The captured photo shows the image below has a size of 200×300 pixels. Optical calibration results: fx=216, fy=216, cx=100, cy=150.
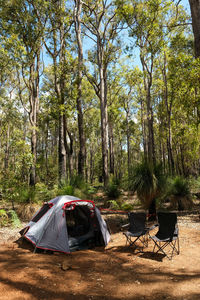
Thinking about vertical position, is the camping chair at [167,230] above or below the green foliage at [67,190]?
below

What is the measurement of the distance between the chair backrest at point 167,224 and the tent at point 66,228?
66.4 inches

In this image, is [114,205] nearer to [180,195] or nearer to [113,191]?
[113,191]

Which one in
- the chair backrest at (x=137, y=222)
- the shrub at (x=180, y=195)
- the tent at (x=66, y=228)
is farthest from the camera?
the shrub at (x=180, y=195)

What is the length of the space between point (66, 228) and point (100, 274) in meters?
1.78

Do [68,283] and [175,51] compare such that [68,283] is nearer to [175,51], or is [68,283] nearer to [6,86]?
[175,51]

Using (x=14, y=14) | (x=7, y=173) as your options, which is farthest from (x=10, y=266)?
(x=14, y=14)

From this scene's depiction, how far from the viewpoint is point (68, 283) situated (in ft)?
13.6

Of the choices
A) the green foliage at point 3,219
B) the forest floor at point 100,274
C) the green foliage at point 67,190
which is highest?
the green foliage at point 67,190

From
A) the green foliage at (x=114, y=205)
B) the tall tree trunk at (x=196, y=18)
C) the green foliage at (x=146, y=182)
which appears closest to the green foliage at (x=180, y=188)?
the green foliage at (x=146, y=182)

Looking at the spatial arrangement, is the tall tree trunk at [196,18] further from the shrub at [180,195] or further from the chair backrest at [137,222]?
the chair backrest at [137,222]

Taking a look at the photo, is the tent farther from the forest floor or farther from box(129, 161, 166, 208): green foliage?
box(129, 161, 166, 208): green foliage

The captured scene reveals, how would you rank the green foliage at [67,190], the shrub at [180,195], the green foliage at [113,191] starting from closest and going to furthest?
the green foliage at [67,190] < the shrub at [180,195] < the green foliage at [113,191]

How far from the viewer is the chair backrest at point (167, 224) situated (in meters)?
5.96

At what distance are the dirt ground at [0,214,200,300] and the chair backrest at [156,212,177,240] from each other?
527 mm
